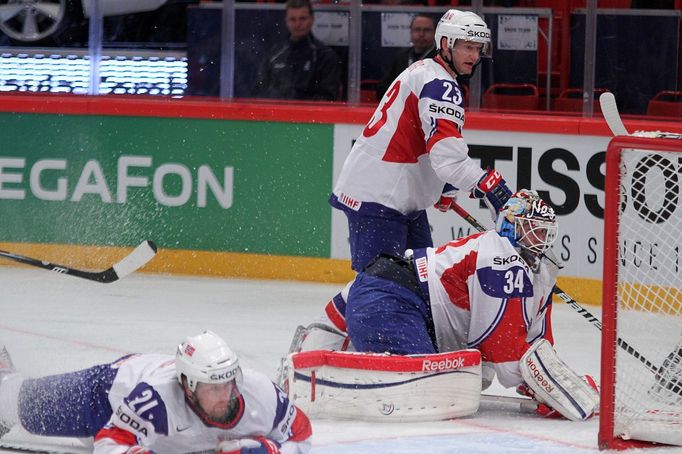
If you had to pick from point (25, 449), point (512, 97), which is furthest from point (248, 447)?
point (512, 97)

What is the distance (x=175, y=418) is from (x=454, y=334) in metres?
1.37

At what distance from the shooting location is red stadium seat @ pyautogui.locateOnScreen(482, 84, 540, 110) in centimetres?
673

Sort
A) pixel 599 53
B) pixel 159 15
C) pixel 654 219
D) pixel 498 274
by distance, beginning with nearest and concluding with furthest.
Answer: pixel 498 274 → pixel 654 219 → pixel 599 53 → pixel 159 15

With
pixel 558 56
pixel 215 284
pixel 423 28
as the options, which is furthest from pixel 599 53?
pixel 215 284

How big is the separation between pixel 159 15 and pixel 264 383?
426 cm

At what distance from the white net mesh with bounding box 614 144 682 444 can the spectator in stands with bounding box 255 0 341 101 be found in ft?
7.12

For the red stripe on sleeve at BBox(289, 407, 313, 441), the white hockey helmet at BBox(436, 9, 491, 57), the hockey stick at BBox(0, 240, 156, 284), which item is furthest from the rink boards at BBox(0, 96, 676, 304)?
the red stripe on sleeve at BBox(289, 407, 313, 441)

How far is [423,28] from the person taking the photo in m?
6.89

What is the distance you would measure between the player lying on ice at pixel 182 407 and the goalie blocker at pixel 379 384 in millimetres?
784

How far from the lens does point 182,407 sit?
3.25 m

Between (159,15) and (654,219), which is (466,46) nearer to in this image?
(654,219)

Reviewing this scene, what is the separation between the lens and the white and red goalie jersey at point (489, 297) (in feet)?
13.9

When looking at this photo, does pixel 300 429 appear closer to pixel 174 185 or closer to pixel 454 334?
pixel 454 334

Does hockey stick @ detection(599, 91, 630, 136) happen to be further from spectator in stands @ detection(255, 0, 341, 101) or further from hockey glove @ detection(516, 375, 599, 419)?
spectator in stands @ detection(255, 0, 341, 101)
